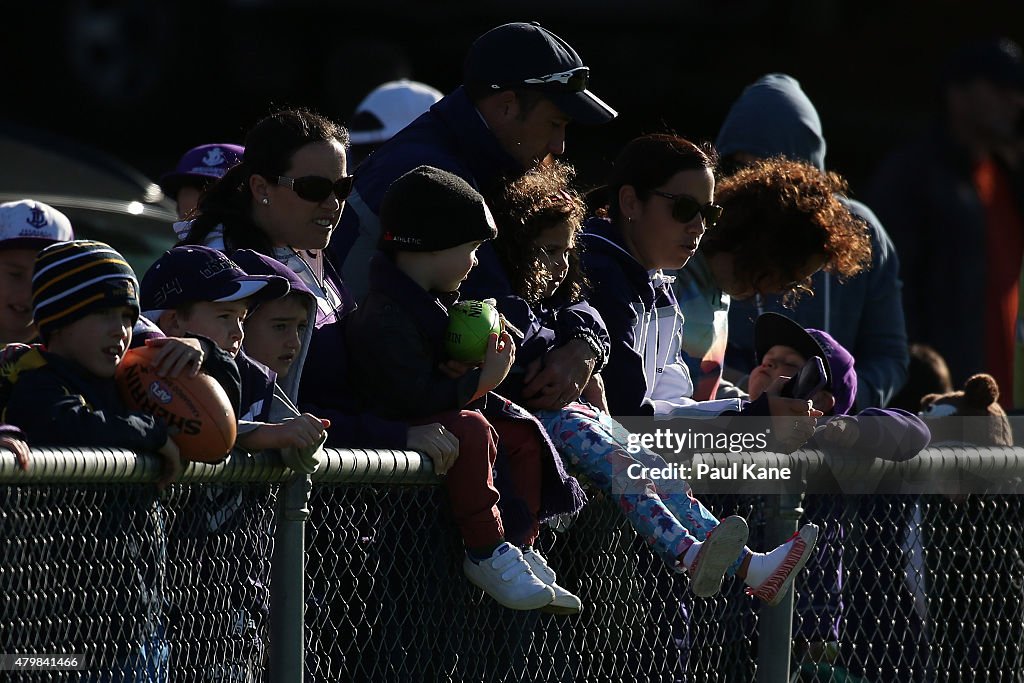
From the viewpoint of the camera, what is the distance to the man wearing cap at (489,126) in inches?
192

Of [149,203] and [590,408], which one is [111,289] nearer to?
[590,408]

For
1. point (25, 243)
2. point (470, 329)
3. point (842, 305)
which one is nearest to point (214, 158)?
point (25, 243)

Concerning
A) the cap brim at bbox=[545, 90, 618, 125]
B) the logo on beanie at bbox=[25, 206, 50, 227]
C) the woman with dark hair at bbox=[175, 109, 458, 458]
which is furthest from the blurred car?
the cap brim at bbox=[545, 90, 618, 125]

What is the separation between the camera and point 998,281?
8430mm

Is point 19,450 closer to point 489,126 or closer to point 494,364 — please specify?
point 494,364

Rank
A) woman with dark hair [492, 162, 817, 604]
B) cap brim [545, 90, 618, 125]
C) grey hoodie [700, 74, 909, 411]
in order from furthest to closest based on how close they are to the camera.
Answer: grey hoodie [700, 74, 909, 411] → cap brim [545, 90, 618, 125] → woman with dark hair [492, 162, 817, 604]

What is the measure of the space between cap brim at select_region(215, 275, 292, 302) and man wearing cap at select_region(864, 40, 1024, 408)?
4523 millimetres

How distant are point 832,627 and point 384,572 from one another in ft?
4.60

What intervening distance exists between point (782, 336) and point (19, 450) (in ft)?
9.11

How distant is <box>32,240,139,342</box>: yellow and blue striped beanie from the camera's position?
11.9 feet

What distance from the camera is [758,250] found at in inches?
221

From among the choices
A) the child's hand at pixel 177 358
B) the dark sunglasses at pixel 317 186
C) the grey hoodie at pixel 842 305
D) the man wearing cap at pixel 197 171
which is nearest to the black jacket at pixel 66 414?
the child's hand at pixel 177 358

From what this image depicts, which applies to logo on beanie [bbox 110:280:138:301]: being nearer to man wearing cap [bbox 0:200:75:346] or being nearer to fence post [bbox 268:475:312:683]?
fence post [bbox 268:475:312:683]

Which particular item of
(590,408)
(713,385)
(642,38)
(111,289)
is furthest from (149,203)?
(642,38)
